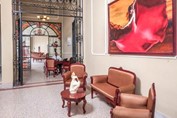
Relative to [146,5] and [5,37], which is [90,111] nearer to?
[146,5]

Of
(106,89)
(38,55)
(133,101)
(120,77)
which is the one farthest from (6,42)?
(38,55)

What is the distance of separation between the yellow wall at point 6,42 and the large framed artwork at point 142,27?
3.35 metres

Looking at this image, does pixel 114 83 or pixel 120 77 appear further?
pixel 114 83

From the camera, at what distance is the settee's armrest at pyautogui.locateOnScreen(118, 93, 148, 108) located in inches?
101

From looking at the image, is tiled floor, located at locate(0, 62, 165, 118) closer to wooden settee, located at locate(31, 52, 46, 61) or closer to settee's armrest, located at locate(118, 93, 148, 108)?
settee's armrest, located at locate(118, 93, 148, 108)

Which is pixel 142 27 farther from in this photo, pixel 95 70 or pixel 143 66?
pixel 95 70

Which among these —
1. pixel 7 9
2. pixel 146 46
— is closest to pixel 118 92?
pixel 146 46

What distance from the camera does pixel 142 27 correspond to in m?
3.34

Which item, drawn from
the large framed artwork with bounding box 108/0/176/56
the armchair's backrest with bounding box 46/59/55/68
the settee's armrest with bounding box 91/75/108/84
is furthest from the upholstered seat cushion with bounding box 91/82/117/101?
the armchair's backrest with bounding box 46/59/55/68

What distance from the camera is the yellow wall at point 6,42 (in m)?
5.30

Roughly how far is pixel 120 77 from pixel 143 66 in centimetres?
64

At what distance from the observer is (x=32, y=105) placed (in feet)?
12.5

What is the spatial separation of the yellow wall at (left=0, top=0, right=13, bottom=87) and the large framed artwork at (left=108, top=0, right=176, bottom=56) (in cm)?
335

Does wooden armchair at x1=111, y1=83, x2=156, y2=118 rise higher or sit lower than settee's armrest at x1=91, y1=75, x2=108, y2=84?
lower
